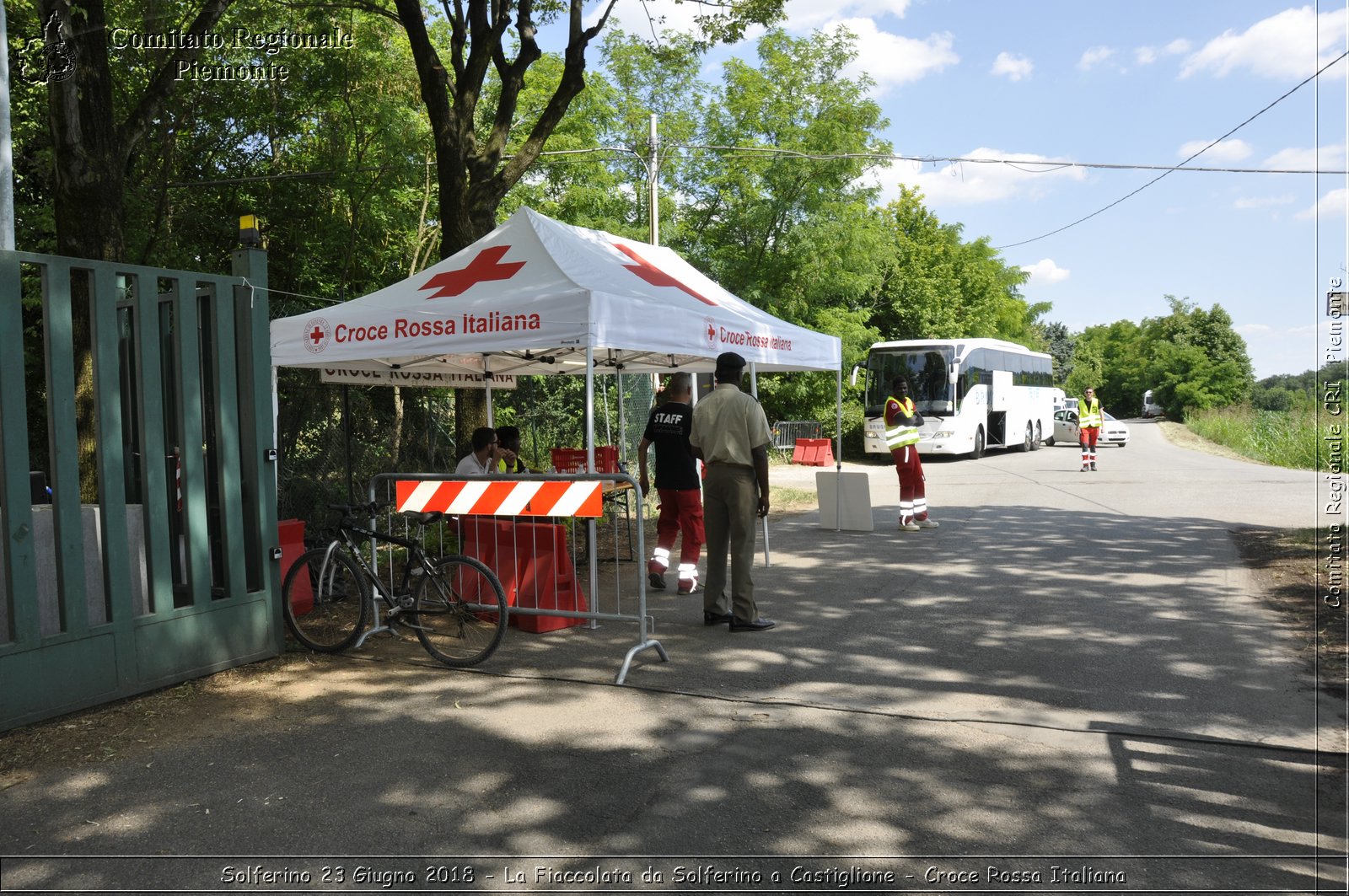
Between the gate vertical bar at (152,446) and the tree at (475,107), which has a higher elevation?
the tree at (475,107)

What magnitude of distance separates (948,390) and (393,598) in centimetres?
2299

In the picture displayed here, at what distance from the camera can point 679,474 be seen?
29.2 feet

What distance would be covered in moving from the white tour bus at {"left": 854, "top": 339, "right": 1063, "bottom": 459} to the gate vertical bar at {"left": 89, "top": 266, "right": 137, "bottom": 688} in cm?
2214

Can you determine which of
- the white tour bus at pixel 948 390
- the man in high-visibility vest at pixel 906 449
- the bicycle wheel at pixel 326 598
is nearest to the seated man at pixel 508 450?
the bicycle wheel at pixel 326 598

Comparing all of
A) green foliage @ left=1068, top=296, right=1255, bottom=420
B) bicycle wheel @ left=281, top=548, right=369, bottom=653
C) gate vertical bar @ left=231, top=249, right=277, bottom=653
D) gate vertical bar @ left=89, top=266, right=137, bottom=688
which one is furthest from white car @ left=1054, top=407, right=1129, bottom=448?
gate vertical bar @ left=89, top=266, right=137, bottom=688

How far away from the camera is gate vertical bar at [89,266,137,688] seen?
5.75 meters

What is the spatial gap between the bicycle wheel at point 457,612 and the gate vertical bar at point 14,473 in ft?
7.50

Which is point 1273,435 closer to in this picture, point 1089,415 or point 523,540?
point 1089,415

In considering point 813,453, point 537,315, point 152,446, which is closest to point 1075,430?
point 813,453

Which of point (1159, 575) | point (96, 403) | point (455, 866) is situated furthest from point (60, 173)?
point (1159, 575)

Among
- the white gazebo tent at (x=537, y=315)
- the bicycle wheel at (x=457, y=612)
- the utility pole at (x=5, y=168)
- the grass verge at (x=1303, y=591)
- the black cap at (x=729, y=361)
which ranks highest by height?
the utility pole at (x=5, y=168)

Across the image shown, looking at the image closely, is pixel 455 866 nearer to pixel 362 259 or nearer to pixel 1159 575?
pixel 1159 575

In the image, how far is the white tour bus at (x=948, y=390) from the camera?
91.1 feet

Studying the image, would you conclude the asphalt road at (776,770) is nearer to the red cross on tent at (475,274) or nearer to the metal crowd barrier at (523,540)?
the metal crowd barrier at (523,540)
